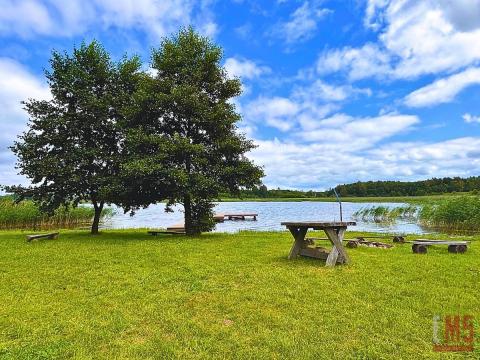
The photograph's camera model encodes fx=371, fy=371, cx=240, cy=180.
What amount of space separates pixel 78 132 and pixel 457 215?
25661mm

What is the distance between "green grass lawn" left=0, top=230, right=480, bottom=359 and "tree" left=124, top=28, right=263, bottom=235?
671 cm

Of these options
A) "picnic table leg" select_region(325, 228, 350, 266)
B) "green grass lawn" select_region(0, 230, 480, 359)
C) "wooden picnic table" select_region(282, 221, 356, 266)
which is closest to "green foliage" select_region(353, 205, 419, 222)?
"green grass lawn" select_region(0, 230, 480, 359)

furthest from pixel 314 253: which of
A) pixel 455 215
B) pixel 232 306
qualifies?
pixel 455 215

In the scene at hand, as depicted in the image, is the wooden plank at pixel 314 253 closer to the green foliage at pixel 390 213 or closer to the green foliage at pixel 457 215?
the green foliage at pixel 457 215

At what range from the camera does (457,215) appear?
87.4ft

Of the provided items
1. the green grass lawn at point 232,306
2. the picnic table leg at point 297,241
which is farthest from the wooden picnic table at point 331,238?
the green grass lawn at point 232,306

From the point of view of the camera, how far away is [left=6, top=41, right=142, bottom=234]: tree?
18.7 m

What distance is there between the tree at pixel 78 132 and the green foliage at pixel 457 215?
22.9 metres

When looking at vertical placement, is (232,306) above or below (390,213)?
below

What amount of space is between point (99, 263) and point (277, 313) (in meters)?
6.84

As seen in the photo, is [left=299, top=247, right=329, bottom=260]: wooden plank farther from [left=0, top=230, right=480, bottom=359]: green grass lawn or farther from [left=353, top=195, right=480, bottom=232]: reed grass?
[left=353, top=195, right=480, bottom=232]: reed grass

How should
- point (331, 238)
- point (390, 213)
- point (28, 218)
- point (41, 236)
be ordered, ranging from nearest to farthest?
point (331, 238), point (41, 236), point (28, 218), point (390, 213)

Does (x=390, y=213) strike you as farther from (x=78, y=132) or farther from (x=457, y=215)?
(x=78, y=132)

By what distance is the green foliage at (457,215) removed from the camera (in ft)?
82.7
